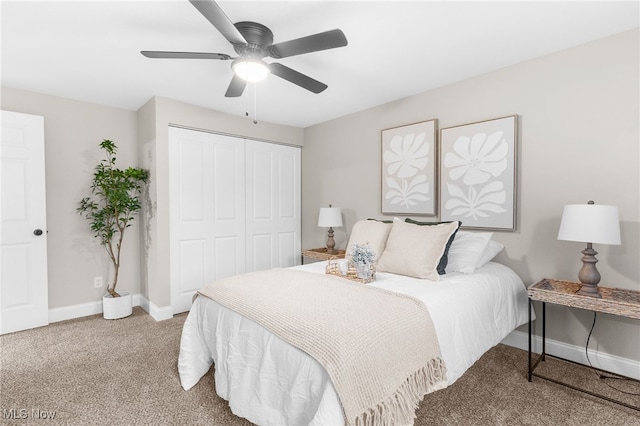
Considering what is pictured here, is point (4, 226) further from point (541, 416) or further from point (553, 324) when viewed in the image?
point (553, 324)

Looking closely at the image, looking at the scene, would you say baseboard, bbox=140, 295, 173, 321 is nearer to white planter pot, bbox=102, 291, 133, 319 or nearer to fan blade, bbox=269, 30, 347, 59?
white planter pot, bbox=102, 291, 133, 319

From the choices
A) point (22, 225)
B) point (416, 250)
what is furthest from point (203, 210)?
point (416, 250)

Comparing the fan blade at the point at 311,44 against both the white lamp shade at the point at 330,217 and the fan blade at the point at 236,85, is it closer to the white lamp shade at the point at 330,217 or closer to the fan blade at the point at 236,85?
the fan blade at the point at 236,85

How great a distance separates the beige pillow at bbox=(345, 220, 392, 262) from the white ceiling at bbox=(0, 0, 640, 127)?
1.33m

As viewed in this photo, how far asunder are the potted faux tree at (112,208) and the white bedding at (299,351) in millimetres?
1770

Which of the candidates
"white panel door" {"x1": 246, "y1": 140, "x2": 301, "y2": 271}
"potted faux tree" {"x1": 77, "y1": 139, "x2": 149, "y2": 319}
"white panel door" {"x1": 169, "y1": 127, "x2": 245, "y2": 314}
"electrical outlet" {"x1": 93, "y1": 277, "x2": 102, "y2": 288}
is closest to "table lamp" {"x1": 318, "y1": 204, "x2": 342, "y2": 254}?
"white panel door" {"x1": 246, "y1": 140, "x2": 301, "y2": 271}

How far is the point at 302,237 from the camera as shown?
478 centimetres

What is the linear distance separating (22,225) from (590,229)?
15.1ft

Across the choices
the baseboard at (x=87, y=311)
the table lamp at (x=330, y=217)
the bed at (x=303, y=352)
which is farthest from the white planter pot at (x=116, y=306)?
the table lamp at (x=330, y=217)

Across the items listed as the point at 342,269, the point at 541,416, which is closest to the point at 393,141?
the point at 342,269

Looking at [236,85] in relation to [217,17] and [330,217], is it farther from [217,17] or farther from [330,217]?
[330,217]

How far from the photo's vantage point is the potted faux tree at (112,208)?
133 inches

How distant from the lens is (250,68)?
208 centimetres

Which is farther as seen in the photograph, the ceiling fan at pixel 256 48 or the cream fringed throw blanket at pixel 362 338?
the ceiling fan at pixel 256 48
